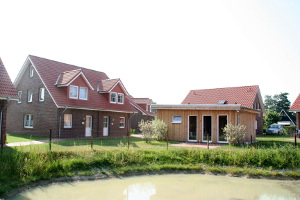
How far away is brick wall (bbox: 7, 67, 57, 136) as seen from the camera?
2175cm

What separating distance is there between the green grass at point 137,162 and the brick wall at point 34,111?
10.1 meters

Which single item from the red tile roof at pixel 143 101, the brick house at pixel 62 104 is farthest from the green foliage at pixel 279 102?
the brick house at pixel 62 104

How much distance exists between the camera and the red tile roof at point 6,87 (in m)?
15.8

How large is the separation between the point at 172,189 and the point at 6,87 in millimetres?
12602

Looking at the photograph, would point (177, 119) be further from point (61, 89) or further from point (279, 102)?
point (279, 102)

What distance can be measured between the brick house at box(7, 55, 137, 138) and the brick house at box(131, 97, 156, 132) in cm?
903

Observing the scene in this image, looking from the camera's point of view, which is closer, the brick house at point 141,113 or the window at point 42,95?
the window at point 42,95

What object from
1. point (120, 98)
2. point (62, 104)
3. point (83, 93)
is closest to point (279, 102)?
point (120, 98)

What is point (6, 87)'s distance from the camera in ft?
53.2

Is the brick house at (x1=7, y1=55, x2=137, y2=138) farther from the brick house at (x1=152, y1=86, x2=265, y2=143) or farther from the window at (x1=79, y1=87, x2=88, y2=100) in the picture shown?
the brick house at (x1=152, y1=86, x2=265, y2=143)

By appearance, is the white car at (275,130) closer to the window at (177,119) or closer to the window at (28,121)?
the window at (177,119)

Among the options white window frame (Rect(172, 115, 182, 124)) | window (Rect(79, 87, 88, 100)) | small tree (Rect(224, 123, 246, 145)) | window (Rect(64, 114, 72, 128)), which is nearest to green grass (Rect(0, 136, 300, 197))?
small tree (Rect(224, 123, 246, 145))

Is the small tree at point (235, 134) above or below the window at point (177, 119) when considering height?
below

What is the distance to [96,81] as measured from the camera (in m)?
28.2
